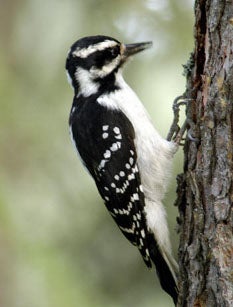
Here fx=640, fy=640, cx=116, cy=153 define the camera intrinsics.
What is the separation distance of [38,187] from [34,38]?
1193 mm

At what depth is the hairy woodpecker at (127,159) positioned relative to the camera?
4.08 m

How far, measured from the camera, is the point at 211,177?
3.15 metres

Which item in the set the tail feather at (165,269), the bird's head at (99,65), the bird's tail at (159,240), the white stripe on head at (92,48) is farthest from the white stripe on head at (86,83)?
the tail feather at (165,269)

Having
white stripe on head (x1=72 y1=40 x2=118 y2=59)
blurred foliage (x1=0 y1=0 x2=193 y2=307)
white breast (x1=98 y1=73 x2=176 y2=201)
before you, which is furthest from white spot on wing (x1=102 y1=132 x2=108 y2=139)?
blurred foliage (x1=0 y1=0 x2=193 y2=307)

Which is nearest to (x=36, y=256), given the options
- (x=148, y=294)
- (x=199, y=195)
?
(x=148, y=294)

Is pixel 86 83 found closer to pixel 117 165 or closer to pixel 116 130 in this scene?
pixel 116 130

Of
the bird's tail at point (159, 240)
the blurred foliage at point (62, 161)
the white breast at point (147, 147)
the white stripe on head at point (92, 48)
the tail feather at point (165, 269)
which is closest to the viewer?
the tail feather at point (165, 269)

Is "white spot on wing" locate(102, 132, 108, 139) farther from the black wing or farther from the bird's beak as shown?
the bird's beak

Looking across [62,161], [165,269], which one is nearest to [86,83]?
[62,161]

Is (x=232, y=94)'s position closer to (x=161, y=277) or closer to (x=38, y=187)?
(x=161, y=277)

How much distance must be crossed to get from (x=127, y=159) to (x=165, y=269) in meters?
0.73

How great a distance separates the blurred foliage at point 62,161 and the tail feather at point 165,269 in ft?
2.03

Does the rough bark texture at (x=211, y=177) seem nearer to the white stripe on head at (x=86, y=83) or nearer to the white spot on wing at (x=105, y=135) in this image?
the white spot on wing at (x=105, y=135)

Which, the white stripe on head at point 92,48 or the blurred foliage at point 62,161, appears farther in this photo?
the blurred foliage at point 62,161
